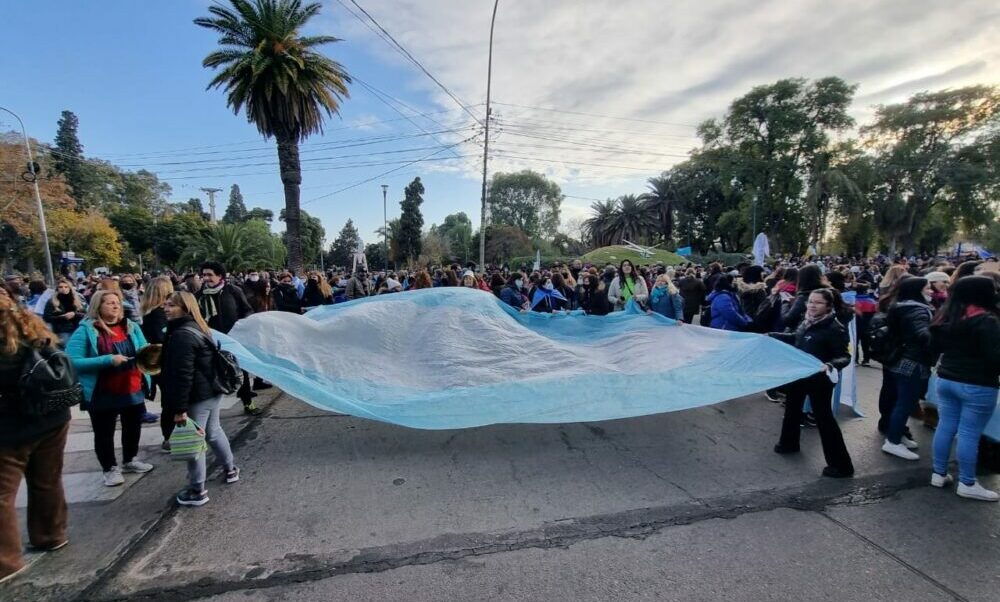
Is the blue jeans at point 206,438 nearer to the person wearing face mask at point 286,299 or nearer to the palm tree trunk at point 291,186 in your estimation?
the person wearing face mask at point 286,299

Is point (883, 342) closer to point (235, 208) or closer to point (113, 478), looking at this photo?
point (113, 478)

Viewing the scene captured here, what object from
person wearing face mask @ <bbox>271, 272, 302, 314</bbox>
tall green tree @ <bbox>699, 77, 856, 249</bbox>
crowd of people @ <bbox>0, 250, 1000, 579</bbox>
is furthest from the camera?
tall green tree @ <bbox>699, 77, 856, 249</bbox>

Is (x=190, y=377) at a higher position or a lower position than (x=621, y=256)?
lower

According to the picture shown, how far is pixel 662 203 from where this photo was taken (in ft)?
162

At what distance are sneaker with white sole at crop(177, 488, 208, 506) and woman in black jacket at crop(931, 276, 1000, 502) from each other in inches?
229

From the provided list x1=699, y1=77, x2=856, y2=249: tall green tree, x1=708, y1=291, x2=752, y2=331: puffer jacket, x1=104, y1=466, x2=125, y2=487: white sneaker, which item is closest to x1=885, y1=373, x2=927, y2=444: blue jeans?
x1=708, y1=291, x2=752, y2=331: puffer jacket

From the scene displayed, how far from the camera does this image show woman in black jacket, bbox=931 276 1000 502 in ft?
10.3

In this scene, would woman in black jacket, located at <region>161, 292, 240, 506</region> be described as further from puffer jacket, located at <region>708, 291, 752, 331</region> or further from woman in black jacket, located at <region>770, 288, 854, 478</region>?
puffer jacket, located at <region>708, 291, 752, 331</region>

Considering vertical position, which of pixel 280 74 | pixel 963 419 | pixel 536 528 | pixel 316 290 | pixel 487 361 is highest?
pixel 280 74

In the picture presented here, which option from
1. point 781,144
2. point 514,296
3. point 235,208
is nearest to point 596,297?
point 514,296

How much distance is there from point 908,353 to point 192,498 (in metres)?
6.20

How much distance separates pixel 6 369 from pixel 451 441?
327 centimetres

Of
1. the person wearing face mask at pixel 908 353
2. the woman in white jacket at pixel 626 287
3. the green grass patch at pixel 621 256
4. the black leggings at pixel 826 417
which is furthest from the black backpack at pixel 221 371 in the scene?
the green grass patch at pixel 621 256

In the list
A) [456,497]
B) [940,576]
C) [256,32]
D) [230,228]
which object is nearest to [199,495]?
[456,497]
